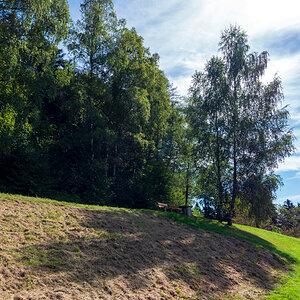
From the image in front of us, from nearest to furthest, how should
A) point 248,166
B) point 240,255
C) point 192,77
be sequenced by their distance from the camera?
point 240,255
point 248,166
point 192,77

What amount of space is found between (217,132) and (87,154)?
10.4 m

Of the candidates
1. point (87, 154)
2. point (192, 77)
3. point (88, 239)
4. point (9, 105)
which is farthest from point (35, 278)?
point (192, 77)

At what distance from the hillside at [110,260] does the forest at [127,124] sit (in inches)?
320

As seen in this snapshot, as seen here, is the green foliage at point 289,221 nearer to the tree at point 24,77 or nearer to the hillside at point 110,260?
the hillside at point 110,260

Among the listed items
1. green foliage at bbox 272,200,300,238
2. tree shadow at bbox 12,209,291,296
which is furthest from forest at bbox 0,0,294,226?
green foliage at bbox 272,200,300,238

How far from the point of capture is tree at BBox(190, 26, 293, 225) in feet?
61.8

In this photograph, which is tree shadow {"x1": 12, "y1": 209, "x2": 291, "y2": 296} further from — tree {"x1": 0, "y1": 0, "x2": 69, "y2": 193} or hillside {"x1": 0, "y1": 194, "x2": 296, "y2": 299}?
tree {"x1": 0, "y1": 0, "x2": 69, "y2": 193}

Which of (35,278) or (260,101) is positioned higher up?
(260,101)

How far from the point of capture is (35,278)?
16.2ft

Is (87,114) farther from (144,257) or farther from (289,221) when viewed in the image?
(289,221)

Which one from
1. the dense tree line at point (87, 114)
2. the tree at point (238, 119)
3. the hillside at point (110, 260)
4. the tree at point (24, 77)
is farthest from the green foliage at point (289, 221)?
the tree at point (24, 77)

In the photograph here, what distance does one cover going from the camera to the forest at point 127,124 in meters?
17.3

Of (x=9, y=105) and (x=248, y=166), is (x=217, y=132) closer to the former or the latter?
(x=248, y=166)

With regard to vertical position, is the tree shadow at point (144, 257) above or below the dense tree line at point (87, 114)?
below
